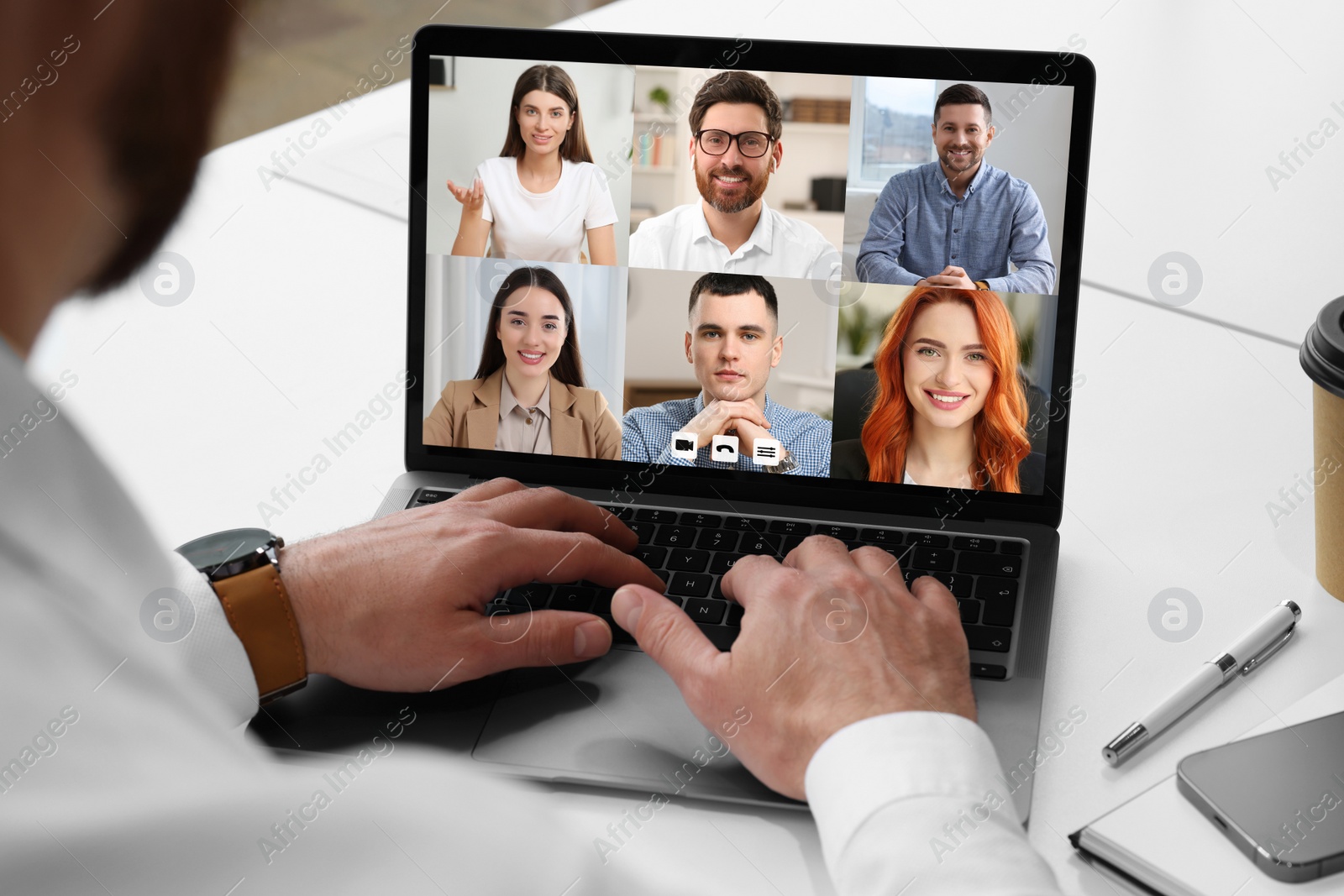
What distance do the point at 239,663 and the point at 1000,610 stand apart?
445mm

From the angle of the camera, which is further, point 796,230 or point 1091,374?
point 1091,374

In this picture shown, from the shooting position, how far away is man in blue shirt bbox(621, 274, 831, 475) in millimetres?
753

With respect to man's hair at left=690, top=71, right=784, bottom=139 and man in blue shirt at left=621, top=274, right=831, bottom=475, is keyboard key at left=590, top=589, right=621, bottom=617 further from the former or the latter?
man's hair at left=690, top=71, right=784, bottom=139

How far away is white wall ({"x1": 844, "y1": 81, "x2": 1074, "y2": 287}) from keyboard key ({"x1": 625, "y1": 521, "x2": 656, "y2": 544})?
0.27 metres

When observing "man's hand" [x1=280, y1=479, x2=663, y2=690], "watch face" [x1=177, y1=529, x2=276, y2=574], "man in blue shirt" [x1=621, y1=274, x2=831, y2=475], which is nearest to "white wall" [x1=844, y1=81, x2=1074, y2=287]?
"man in blue shirt" [x1=621, y1=274, x2=831, y2=475]

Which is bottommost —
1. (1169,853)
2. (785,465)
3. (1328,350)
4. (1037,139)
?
(1169,853)

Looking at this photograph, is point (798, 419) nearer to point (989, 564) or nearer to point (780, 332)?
point (780, 332)

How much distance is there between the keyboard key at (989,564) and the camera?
69cm

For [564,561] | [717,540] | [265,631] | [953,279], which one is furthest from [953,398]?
[265,631]

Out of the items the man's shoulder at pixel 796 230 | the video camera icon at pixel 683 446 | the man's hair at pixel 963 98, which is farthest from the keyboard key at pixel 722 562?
the man's hair at pixel 963 98

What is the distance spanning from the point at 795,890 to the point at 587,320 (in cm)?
43

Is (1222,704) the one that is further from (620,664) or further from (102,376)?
(102,376)

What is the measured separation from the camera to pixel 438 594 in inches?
24.4

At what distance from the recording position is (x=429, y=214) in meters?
0.79
